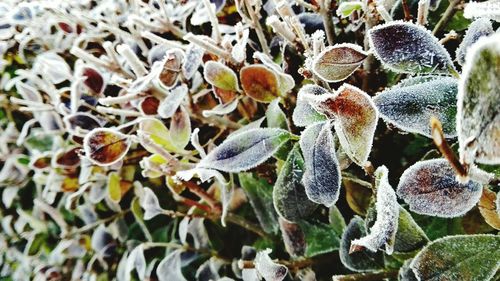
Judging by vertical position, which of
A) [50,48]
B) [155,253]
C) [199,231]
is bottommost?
[155,253]

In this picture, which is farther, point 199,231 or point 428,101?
point 199,231

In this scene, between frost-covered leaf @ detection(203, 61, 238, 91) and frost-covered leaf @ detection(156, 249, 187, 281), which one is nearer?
frost-covered leaf @ detection(203, 61, 238, 91)

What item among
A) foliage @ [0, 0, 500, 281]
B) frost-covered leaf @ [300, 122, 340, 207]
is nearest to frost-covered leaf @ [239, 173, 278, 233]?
foliage @ [0, 0, 500, 281]

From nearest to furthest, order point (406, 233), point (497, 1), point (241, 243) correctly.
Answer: point (497, 1) < point (406, 233) < point (241, 243)

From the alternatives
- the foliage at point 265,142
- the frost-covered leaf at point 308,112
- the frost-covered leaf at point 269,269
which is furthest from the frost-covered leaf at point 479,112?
the frost-covered leaf at point 269,269

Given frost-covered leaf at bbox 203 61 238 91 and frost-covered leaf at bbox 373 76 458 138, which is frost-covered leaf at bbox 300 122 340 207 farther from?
frost-covered leaf at bbox 203 61 238 91

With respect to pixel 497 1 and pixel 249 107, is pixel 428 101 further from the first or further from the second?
pixel 249 107

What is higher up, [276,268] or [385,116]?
[385,116]

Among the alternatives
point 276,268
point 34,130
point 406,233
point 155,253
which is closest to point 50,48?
point 34,130
